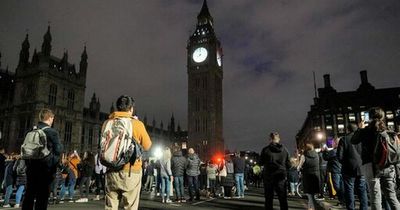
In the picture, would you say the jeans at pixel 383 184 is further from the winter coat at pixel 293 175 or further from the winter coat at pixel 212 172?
the winter coat at pixel 212 172

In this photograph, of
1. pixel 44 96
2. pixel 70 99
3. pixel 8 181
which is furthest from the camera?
pixel 70 99

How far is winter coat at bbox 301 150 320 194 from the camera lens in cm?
785

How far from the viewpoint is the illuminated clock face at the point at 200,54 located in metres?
76.2

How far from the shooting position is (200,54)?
252 ft

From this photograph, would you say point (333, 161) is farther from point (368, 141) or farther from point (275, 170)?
point (368, 141)

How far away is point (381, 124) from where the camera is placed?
4.65 m

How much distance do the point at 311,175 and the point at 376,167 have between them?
366 cm

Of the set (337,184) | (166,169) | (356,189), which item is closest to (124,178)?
(356,189)

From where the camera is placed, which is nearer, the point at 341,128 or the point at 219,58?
the point at 341,128

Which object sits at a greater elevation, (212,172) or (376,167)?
(376,167)

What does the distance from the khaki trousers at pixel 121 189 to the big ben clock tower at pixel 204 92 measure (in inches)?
2731

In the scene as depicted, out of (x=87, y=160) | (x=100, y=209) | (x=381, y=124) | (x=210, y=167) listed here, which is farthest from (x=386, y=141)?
(x=210, y=167)

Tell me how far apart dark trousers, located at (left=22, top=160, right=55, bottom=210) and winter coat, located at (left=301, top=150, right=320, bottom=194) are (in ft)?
19.7

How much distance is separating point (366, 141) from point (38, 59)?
47.4 meters
